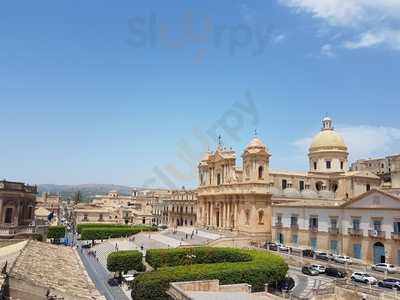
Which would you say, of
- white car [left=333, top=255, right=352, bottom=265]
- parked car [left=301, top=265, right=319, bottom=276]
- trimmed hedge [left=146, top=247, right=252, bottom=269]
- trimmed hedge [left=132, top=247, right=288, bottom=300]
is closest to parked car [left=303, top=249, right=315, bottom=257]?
white car [left=333, top=255, right=352, bottom=265]

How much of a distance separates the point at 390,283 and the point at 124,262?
74.8 feet

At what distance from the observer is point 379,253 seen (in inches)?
1592

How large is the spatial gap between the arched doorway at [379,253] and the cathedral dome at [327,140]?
106 feet

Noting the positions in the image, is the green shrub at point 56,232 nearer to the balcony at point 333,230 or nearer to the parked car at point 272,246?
the parked car at point 272,246

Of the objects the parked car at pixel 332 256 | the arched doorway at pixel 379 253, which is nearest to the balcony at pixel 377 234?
the arched doorway at pixel 379 253

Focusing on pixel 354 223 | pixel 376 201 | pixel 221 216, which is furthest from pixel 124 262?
pixel 221 216

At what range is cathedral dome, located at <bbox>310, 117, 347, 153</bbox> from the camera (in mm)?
71625

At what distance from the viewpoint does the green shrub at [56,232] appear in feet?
224

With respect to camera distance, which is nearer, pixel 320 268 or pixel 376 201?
pixel 320 268

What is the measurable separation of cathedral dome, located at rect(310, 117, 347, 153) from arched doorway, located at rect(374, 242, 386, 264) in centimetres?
3237

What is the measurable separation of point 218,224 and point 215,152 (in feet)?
40.9

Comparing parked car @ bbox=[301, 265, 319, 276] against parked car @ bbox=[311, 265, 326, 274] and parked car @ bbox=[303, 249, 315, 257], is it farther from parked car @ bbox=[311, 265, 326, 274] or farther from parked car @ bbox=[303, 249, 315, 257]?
parked car @ bbox=[303, 249, 315, 257]

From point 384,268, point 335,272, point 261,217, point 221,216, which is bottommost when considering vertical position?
point 335,272

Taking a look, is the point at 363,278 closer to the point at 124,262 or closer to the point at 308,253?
the point at 308,253
